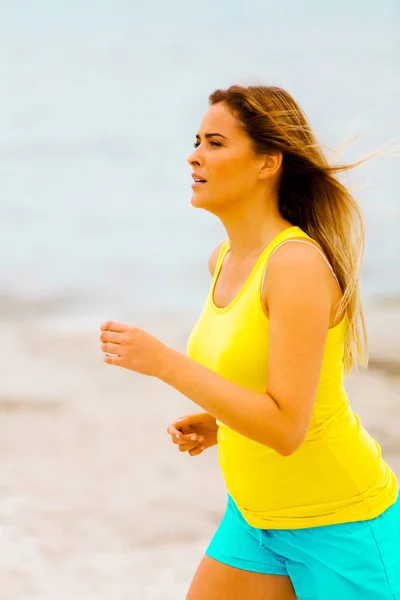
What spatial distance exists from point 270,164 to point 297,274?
248 mm

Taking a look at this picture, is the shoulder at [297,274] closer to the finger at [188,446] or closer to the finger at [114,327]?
the finger at [114,327]

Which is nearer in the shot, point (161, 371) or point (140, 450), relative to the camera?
point (161, 371)

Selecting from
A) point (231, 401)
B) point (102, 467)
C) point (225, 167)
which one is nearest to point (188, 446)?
point (231, 401)

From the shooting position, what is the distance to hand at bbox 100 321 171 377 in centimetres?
120

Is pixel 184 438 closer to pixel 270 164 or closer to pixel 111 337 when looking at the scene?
pixel 111 337

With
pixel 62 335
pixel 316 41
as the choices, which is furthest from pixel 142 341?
pixel 316 41

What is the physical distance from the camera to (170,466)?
3709mm

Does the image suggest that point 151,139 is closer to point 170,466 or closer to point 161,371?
point 170,466

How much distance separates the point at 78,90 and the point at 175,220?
0.91 metres

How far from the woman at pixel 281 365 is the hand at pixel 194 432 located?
0.11 metres

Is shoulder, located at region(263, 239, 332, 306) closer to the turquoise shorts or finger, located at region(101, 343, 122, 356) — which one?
finger, located at region(101, 343, 122, 356)

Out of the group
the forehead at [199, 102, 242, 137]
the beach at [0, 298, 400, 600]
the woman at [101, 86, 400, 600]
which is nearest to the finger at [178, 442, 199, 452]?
the woman at [101, 86, 400, 600]

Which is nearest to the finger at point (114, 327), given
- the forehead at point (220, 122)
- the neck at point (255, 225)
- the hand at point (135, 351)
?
the hand at point (135, 351)

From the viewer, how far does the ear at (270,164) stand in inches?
54.9
